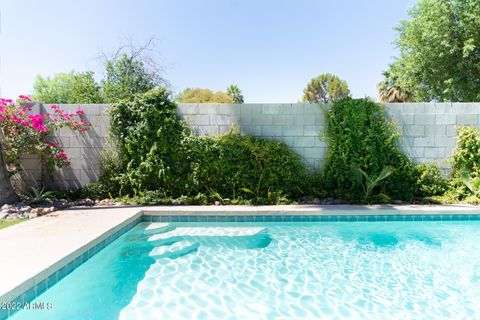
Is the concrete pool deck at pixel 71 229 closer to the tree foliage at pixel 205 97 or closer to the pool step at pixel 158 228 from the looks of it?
the pool step at pixel 158 228

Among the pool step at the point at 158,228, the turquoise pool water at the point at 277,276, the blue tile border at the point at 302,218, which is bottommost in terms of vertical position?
the turquoise pool water at the point at 277,276

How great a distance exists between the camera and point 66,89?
111 feet

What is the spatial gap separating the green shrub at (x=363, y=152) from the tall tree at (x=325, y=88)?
27050 millimetres

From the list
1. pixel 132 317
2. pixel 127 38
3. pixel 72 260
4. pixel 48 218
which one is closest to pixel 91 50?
pixel 127 38

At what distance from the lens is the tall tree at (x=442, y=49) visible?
1195cm

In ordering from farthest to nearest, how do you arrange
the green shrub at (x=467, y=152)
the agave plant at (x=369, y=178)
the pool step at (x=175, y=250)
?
1. the green shrub at (x=467, y=152)
2. the agave plant at (x=369, y=178)
3. the pool step at (x=175, y=250)

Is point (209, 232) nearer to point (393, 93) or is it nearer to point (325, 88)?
point (393, 93)

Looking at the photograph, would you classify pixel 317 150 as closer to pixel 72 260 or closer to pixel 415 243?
pixel 415 243

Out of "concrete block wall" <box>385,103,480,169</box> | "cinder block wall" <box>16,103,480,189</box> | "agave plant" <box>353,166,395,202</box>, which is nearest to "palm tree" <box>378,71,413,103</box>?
"concrete block wall" <box>385,103,480,169</box>

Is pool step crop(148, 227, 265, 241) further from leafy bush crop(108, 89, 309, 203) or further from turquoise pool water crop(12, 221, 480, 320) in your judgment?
leafy bush crop(108, 89, 309, 203)

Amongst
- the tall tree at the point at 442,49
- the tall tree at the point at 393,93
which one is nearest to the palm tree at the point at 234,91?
the tall tree at the point at 393,93

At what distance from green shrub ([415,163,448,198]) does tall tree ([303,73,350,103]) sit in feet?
89.0

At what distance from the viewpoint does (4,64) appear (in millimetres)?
6387

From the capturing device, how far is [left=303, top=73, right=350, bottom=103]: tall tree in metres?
33.3
